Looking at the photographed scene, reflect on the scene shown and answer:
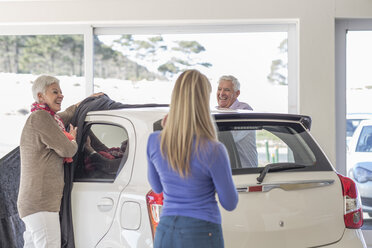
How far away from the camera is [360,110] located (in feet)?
24.1

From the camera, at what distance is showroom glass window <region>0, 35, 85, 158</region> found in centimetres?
761

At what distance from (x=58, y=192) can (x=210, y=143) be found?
167 centimetres

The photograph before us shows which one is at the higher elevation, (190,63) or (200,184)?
(190,63)

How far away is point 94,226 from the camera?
3678 mm

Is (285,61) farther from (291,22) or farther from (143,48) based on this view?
(143,48)

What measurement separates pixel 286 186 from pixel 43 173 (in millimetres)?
1684

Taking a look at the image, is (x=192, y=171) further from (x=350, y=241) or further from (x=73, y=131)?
(x=73, y=131)

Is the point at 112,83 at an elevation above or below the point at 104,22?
below

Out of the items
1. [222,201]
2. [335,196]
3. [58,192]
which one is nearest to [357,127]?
[335,196]

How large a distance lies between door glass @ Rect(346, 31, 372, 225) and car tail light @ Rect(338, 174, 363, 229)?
154 inches

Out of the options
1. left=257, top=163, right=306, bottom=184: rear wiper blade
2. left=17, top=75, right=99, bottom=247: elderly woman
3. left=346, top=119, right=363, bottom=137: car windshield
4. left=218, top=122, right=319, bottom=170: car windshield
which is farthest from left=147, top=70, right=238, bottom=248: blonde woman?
left=346, top=119, right=363, bottom=137: car windshield

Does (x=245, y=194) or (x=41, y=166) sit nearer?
(x=245, y=194)

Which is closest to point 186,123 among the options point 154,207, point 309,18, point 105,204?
point 154,207

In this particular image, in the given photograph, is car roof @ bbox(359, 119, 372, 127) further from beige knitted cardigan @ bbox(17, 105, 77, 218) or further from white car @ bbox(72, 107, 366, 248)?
beige knitted cardigan @ bbox(17, 105, 77, 218)
